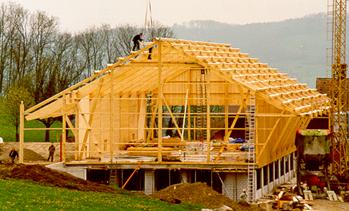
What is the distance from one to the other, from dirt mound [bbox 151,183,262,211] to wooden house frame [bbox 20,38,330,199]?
4463 mm

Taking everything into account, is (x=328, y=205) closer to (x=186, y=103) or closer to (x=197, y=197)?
(x=197, y=197)

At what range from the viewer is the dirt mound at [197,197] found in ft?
119

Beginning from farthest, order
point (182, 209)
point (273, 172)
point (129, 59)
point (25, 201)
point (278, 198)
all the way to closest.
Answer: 1. point (273, 172)
2. point (129, 59)
3. point (278, 198)
4. point (182, 209)
5. point (25, 201)

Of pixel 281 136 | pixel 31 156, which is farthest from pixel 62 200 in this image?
pixel 31 156

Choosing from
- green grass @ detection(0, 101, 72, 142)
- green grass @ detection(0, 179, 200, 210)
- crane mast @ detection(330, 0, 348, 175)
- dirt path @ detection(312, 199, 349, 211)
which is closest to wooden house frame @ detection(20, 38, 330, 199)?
crane mast @ detection(330, 0, 348, 175)

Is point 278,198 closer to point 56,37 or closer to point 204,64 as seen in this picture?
point 204,64

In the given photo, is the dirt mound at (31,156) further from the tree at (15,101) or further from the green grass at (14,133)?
the green grass at (14,133)

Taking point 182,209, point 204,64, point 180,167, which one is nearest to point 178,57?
point 204,64

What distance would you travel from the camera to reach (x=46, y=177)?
3684 cm

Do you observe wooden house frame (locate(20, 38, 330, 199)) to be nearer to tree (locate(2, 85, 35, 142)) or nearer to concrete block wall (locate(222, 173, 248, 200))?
concrete block wall (locate(222, 173, 248, 200))

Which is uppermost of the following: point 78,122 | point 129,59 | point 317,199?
point 129,59

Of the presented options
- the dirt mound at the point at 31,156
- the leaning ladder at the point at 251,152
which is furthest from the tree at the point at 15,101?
the leaning ladder at the point at 251,152

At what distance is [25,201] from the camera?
28.6m

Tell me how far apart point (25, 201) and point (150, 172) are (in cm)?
1536
